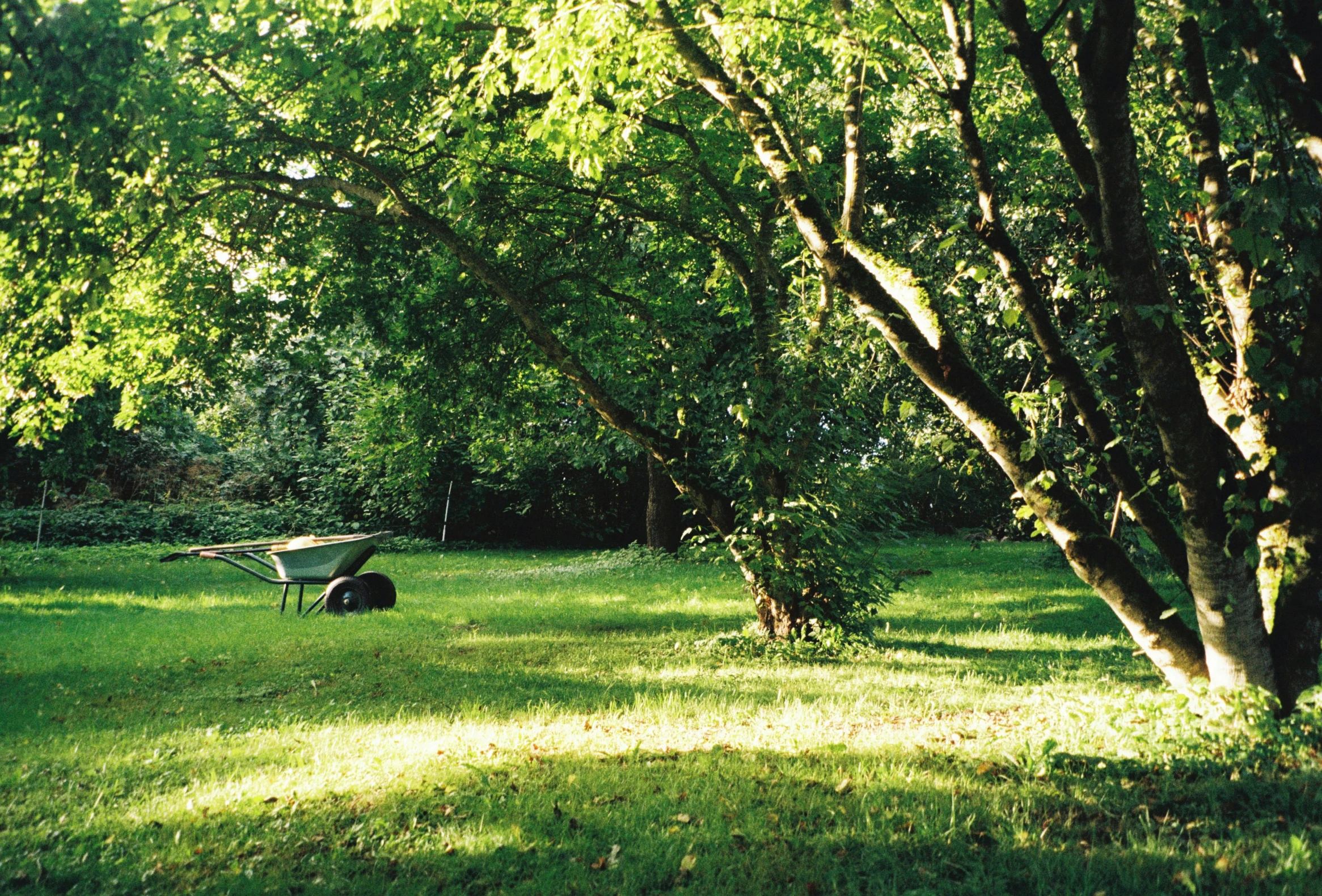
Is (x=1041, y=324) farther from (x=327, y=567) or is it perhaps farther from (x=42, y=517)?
(x=42, y=517)

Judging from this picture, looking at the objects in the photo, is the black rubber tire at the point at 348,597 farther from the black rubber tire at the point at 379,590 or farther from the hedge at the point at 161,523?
the hedge at the point at 161,523

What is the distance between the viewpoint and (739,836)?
3996 millimetres

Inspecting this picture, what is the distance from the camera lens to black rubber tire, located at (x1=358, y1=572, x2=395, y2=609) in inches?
508

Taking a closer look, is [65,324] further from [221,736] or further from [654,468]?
[654,468]

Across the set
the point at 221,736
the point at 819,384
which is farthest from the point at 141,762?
the point at 819,384

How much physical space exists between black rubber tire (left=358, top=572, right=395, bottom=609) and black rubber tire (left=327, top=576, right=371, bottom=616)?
0.66ft

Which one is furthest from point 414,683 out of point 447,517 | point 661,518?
point 447,517

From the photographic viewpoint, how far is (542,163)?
1022cm

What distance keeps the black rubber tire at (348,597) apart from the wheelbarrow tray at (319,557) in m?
0.17

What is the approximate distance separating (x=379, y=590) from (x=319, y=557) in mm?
908

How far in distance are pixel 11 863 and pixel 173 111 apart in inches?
131

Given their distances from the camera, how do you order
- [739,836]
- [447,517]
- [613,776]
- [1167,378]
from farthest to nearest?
[447,517]
[613,776]
[1167,378]
[739,836]

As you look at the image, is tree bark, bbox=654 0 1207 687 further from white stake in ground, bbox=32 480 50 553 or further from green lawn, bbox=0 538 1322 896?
white stake in ground, bbox=32 480 50 553

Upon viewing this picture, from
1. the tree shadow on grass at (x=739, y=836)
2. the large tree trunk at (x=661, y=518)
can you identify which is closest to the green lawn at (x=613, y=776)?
the tree shadow on grass at (x=739, y=836)
